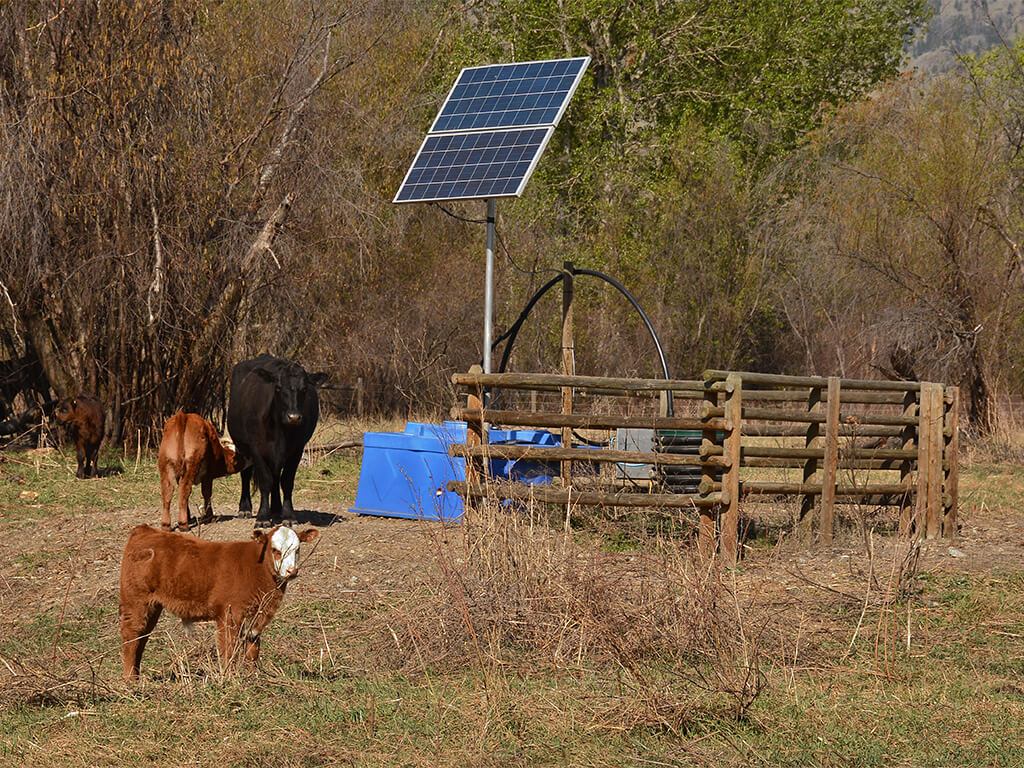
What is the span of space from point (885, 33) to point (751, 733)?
114 feet

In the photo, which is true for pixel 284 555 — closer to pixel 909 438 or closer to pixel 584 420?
pixel 584 420

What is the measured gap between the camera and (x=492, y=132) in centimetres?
1434

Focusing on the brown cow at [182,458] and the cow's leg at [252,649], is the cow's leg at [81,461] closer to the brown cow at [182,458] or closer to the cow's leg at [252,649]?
the brown cow at [182,458]

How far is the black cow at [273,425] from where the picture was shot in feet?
36.6

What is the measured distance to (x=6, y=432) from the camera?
16.6 metres

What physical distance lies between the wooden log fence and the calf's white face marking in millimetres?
2616

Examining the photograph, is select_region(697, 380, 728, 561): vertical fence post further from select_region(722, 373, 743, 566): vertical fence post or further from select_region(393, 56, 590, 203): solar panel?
select_region(393, 56, 590, 203): solar panel

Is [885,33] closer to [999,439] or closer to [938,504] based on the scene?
[999,439]

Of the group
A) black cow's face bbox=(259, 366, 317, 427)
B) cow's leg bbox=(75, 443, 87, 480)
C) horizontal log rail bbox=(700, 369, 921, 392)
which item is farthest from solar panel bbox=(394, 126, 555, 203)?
cow's leg bbox=(75, 443, 87, 480)

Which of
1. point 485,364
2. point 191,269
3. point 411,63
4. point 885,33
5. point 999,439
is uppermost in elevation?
point 885,33

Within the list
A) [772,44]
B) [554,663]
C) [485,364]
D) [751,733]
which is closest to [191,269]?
[485,364]

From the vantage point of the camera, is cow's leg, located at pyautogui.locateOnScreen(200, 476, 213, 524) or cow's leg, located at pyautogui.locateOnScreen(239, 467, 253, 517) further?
cow's leg, located at pyautogui.locateOnScreen(239, 467, 253, 517)

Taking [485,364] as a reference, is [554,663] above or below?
below

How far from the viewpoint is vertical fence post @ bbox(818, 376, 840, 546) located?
1127 cm
